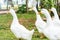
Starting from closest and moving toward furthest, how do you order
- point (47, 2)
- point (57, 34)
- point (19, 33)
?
point (57, 34), point (19, 33), point (47, 2)

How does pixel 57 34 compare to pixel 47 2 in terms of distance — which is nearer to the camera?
pixel 57 34

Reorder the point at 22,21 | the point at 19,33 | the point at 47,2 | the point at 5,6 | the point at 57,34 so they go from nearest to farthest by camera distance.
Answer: the point at 57,34, the point at 19,33, the point at 22,21, the point at 47,2, the point at 5,6

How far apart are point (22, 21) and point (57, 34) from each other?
5474 millimetres

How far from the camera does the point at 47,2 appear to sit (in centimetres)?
1380

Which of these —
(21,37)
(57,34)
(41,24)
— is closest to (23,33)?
(21,37)

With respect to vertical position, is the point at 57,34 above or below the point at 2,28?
above

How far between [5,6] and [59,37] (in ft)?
36.1

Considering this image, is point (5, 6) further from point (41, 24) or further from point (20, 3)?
point (41, 24)

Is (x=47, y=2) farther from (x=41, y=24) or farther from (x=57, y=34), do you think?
(x=57, y=34)

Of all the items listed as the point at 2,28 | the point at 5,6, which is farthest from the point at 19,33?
the point at 5,6

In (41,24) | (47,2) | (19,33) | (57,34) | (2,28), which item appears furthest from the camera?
(47,2)

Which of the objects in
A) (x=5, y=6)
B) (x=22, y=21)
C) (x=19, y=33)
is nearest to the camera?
(x=19, y=33)

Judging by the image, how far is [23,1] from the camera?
16.9 meters

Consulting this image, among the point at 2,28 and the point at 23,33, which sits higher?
the point at 23,33
